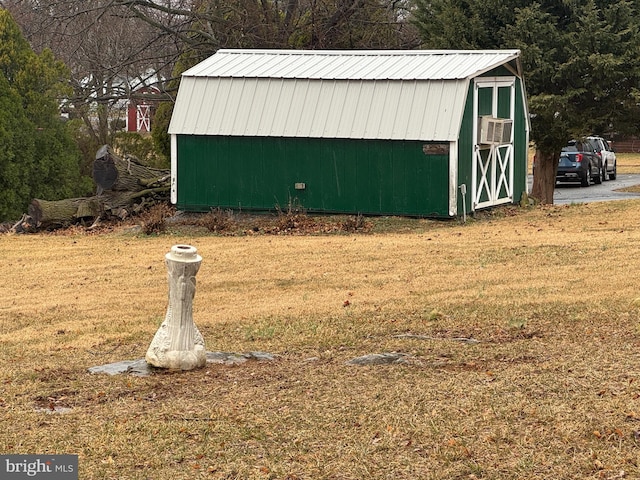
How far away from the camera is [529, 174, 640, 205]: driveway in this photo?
30328mm

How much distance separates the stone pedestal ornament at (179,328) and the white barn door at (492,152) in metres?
12.9

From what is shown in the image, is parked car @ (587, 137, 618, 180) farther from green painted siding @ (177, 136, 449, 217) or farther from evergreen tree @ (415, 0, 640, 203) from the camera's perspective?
green painted siding @ (177, 136, 449, 217)

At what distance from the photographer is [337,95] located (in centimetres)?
2088

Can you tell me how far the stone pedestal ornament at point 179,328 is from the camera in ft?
27.9

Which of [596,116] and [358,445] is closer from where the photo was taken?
[358,445]

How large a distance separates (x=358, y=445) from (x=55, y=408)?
7.38 feet

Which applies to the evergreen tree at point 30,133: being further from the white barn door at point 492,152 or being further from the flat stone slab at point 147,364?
the flat stone slab at point 147,364

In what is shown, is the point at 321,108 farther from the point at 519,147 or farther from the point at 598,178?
the point at 598,178

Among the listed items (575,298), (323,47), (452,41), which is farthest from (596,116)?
(575,298)

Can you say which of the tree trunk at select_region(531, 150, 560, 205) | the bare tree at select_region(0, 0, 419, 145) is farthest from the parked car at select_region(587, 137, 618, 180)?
the bare tree at select_region(0, 0, 419, 145)

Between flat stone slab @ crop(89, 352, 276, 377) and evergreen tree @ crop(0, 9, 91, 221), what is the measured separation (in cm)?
1528

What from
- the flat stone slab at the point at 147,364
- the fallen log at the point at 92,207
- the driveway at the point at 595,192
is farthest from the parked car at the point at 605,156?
the flat stone slab at the point at 147,364

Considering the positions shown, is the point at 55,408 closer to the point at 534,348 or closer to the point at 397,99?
the point at 534,348

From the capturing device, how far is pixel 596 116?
89.8 feet
